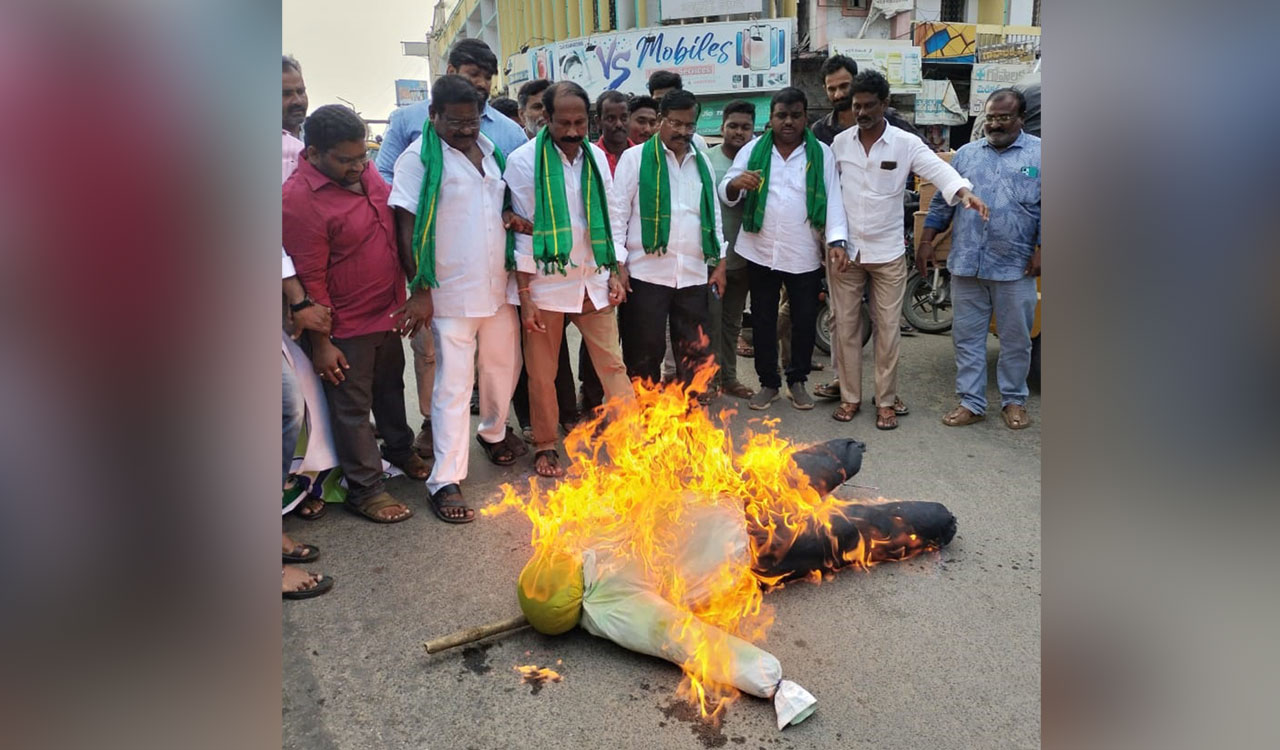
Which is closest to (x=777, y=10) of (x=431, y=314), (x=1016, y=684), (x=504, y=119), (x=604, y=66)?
(x=604, y=66)

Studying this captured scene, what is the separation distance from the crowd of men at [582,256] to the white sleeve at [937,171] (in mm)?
15

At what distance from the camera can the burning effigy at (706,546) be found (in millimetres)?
2533

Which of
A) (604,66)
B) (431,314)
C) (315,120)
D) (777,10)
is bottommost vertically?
(431,314)

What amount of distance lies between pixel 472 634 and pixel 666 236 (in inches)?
117

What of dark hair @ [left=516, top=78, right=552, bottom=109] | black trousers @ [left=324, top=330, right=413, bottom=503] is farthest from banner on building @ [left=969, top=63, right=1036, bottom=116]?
black trousers @ [left=324, top=330, right=413, bottom=503]

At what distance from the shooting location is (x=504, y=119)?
5070 mm

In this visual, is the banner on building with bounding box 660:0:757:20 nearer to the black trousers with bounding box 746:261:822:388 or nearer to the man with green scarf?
the black trousers with bounding box 746:261:822:388

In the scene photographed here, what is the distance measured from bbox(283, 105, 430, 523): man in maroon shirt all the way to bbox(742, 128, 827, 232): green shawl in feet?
8.66

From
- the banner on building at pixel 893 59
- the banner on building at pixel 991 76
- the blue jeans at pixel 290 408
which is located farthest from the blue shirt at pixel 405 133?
the banner on building at pixel 991 76
